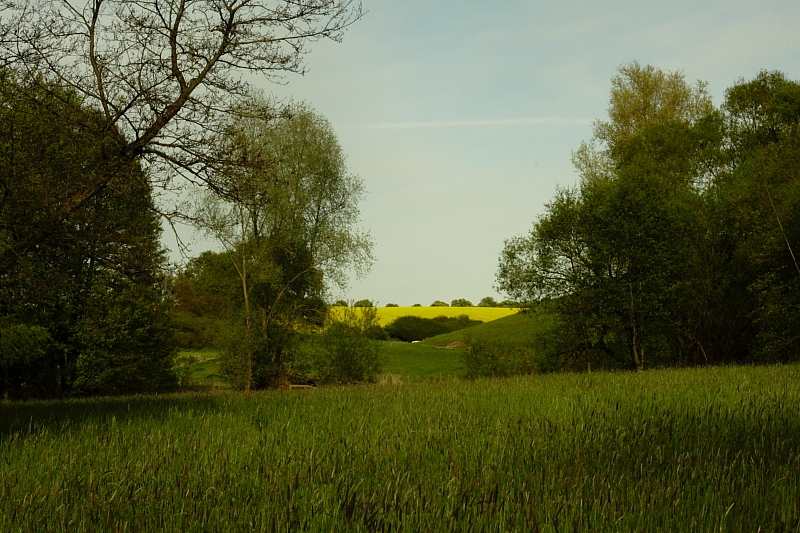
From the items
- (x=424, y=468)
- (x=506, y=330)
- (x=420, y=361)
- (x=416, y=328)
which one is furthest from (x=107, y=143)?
(x=416, y=328)

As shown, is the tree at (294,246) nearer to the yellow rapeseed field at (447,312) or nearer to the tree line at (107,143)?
the tree line at (107,143)

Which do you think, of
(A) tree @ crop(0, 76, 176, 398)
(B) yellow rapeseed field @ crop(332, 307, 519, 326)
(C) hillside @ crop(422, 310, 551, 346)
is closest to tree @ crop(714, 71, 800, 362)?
(A) tree @ crop(0, 76, 176, 398)

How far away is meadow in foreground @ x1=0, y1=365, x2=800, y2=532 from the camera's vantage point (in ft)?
12.7

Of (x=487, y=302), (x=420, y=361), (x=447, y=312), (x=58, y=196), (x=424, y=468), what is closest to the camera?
(x=424, y=468)

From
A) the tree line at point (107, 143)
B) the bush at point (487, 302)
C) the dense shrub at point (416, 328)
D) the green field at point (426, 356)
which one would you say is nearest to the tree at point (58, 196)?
the tree line at point (107, 143)

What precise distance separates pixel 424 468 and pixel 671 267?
2462 centimetres

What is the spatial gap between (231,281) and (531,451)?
29.6 meters

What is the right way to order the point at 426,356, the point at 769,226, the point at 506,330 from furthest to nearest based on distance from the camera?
1. the point at 506,330
2. the point at 426,356
3. the point at 769,226

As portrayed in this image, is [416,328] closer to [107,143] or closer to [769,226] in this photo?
[769,226]

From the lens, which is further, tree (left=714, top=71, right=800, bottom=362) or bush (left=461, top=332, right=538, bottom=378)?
bush (left=461, top=332, right=538, bottom=378)

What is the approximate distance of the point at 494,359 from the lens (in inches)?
1243

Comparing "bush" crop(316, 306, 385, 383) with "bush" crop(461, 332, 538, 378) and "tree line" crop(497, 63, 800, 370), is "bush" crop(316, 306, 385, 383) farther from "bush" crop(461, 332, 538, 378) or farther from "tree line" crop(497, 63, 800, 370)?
"tree line" crop(497, 63, 800, 370)

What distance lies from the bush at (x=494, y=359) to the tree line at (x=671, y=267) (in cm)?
169

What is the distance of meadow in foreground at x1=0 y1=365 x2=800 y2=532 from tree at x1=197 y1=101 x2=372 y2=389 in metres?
22.8
